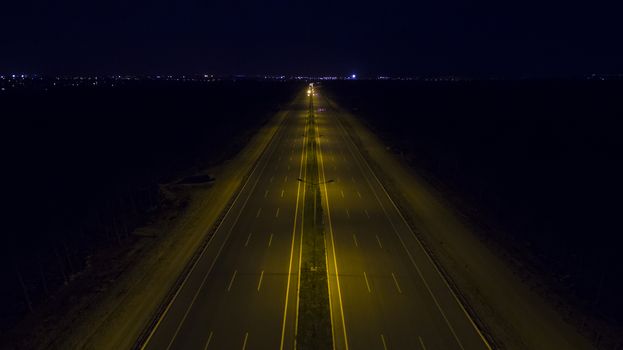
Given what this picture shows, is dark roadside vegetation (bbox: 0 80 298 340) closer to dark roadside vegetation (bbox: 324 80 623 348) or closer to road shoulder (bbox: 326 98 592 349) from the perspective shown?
road shoulder (bbox: 326 98 592 349)

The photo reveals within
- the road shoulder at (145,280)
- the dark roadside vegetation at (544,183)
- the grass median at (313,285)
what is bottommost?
the dark roadside vegetation at (544,183)

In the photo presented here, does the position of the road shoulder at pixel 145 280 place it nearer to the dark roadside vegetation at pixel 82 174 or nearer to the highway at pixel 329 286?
the highway at pixel 329 286

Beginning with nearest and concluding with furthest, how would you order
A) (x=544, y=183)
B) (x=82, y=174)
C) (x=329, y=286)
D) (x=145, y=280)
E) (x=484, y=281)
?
(x=329, y=286)
(x=145, y=280)
(x=484, y=281)
(x=544, y=183)
(x=82, y=174)

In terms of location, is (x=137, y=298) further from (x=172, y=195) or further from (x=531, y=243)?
(x=531, y=243)

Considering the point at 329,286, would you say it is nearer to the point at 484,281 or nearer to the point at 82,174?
the point at 484,281

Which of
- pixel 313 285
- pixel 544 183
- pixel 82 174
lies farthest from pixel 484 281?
pixel 82 174

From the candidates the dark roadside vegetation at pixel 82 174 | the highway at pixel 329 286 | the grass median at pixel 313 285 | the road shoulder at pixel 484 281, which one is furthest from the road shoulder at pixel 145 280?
the road shoulder at pixel 484 281

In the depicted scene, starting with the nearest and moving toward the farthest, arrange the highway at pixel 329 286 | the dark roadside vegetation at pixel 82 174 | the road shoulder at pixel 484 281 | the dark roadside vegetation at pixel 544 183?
1. the highway at pixel 329 286
2. the road shoulder at pixel 484 281
3. the dark roadside vegetation at pixel 544 183
4. the dark roadside vegetation at pixel 82 174
